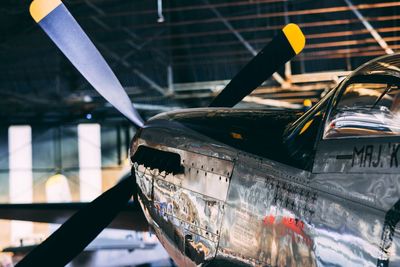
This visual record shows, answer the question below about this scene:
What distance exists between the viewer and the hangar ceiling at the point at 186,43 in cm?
2039

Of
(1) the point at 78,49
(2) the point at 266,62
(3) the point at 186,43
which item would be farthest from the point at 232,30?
(1) the point at 78,49

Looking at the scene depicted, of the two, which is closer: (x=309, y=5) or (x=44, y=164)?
(x=309, y=5)

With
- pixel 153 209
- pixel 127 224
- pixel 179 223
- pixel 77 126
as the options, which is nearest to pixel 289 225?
pixel 179 223

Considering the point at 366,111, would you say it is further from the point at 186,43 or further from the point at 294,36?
the point at 186,43

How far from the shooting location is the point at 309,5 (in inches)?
800

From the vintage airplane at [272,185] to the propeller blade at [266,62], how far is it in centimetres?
147

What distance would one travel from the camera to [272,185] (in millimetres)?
4559

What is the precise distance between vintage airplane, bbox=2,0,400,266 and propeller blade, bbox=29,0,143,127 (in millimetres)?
1013

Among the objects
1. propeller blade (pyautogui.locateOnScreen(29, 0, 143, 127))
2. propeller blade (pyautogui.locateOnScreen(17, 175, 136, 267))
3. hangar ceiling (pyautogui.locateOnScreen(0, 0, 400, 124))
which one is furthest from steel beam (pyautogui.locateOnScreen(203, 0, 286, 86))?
propeller blade (pyautogui.locateOnScreen(17, 175, 136, 267))

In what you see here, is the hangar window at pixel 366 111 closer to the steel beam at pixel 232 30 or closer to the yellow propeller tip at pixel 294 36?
the yellow propeller tip at pixel 294 36

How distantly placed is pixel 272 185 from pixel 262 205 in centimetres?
15

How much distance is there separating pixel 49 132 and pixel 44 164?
1.49m

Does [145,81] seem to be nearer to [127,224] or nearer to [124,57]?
[124,57]

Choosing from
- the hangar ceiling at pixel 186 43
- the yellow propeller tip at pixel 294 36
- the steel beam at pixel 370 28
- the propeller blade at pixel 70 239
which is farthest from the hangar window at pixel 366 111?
the steel beam at pixel 370 28
